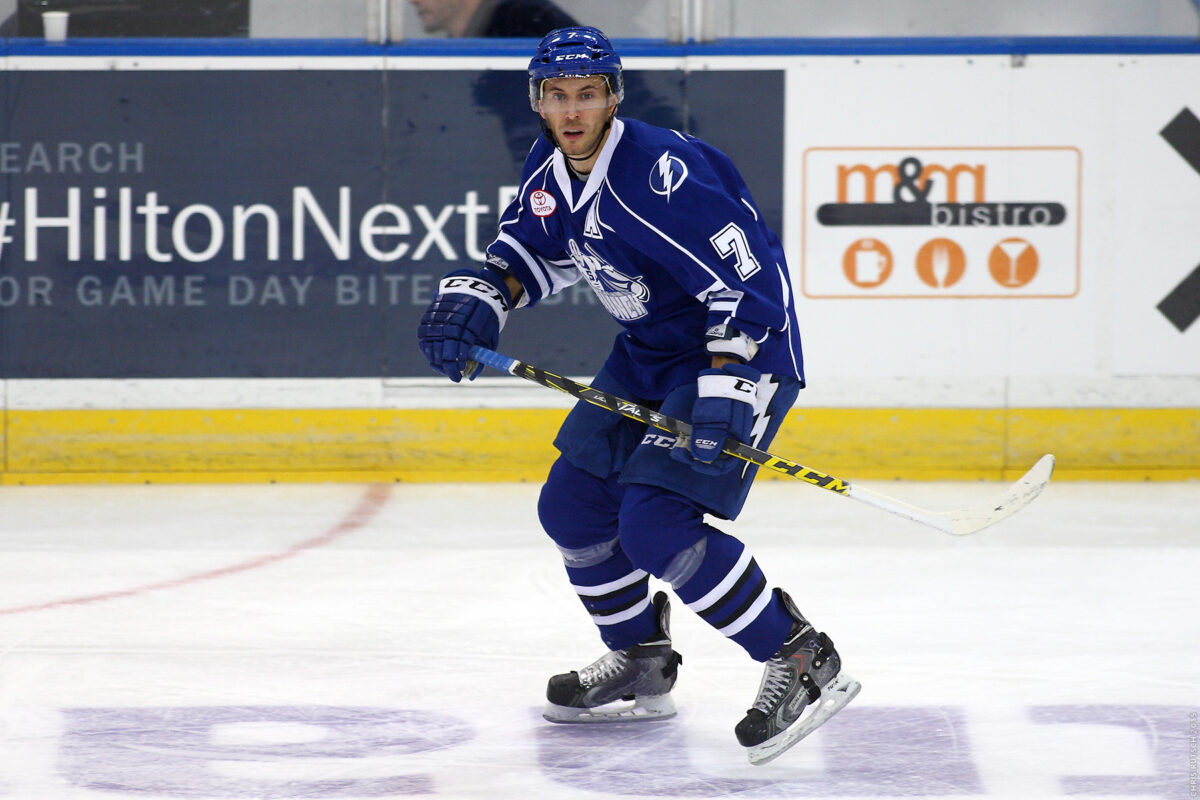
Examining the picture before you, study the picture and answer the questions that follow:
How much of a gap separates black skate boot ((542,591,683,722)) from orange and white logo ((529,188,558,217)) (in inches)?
28.5

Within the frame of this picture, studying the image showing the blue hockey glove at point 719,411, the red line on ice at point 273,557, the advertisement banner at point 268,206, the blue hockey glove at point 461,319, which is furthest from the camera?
the advertisement banner at point 268,206

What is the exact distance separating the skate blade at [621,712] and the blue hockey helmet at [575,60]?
3.27 feet

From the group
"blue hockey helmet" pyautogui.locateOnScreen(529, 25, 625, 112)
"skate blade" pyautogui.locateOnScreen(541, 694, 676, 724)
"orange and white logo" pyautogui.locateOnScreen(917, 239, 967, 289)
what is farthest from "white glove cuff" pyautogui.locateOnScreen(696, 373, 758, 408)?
"orange and white logo" pyautogui.locateOnScreen(917, 239, 967, 289)

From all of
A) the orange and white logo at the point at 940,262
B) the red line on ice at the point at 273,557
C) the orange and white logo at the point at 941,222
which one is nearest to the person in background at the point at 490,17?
the orange and white logo at the point at 941,222

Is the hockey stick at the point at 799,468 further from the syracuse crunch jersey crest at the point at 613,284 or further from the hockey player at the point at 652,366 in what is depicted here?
the syracuse crunch jersey crest at the point at 613,284

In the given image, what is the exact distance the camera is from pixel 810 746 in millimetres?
2305

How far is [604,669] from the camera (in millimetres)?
2482

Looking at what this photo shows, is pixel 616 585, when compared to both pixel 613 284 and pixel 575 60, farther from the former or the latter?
pixel 575 60

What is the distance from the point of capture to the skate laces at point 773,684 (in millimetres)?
2229

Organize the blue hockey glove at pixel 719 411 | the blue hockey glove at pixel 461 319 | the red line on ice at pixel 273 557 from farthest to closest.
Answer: the red line on ice at pixel 273 557
the blue hockey glove at pixel 461 319
the blue hockey glove at pixel 719 411

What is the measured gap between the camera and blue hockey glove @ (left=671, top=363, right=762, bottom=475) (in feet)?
7.00

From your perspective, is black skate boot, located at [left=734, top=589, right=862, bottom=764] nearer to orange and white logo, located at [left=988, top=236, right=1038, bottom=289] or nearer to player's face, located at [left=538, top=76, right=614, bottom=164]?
player's face, located at [left=538, top=76, right=614, bottom=164]

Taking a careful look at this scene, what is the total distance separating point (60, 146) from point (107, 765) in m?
3.21

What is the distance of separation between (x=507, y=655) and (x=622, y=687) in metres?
0.41
